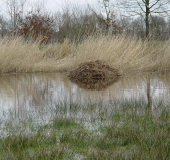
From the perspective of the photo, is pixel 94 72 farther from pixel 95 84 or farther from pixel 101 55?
pixel 95 84

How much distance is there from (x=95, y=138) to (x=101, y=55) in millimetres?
8922

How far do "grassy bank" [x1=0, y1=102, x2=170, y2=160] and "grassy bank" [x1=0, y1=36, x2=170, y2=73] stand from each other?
25.2 feet

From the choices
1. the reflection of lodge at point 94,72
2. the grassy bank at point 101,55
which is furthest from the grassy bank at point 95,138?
the grassy bank at point 101,55

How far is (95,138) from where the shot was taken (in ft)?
11.5

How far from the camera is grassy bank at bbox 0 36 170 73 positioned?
12.4 metres

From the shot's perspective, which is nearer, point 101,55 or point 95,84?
point 95,84

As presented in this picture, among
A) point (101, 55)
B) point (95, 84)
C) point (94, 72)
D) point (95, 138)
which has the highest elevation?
point (101, 55)

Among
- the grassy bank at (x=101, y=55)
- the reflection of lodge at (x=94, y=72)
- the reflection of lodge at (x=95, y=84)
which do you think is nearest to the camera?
the reflection of lodge at (x=95, y=84)

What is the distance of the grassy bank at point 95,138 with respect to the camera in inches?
115

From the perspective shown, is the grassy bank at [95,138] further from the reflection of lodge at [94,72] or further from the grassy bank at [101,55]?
the grassy bank at [101,55]

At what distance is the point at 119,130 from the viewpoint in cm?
367

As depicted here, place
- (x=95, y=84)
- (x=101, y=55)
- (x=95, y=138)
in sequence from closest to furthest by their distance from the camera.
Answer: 1. (x=95, y=138)
2. (x=95, y=84)
3. (x=101, y=55)

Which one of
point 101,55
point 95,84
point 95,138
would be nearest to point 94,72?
point 101,55

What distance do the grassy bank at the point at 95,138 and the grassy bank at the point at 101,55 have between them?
302 inches
